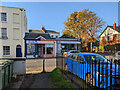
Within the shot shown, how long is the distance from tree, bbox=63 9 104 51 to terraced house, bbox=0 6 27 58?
16.1 metres

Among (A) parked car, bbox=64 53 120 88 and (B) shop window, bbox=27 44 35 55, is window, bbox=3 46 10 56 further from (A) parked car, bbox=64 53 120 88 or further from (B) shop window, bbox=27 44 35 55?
(A) parked car, bbox=64 53 120 88

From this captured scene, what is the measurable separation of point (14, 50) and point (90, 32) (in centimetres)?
1912

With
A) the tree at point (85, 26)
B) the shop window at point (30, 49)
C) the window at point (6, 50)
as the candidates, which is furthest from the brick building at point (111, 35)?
the window at point (6, 50)

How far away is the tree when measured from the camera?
27562mm

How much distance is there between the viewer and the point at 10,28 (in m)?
18.4

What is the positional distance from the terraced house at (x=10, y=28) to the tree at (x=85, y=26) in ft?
52.8

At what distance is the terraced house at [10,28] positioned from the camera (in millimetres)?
18281

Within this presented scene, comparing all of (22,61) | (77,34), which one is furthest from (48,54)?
(22,61)

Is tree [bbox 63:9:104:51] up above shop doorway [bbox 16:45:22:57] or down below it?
A: above

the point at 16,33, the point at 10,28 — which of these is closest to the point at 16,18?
the point at 10,28

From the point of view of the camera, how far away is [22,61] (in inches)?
268

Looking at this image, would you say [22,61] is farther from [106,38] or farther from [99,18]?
[106,38]

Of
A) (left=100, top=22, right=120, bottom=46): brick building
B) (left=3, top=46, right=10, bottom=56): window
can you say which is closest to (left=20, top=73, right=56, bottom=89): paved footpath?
(left=3, top=46, right=10, bottom=56): window

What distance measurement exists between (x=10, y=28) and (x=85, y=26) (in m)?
18.1
